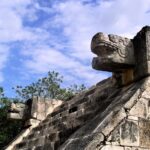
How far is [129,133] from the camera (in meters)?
5.21

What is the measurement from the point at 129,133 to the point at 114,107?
56 centimetres

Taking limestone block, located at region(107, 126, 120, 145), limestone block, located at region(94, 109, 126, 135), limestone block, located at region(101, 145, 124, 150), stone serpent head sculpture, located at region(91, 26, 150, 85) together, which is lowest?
limestone block, located at region(101, 145, 124, 150)

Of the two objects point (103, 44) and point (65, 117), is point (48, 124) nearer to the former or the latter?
point (65, 117)

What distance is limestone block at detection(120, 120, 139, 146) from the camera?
16.9 feet

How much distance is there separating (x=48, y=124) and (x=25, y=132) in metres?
1.34

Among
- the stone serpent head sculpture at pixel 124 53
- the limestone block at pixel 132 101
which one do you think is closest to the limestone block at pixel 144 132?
the limestone block at pixel 132 101

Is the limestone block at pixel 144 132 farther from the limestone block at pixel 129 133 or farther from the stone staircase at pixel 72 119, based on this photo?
the stone staircase at pixel 72 119

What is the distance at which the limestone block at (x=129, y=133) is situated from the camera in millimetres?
5145

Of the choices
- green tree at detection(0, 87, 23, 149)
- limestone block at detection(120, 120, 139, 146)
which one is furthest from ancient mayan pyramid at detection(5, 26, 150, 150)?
green tree at detection(0, 87, 23, 149)

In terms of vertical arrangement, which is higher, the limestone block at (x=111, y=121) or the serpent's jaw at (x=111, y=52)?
the serpent's jaw at (x=111, y=52)

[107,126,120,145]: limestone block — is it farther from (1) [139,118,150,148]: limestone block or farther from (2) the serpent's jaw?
(2) the serpent's jaw

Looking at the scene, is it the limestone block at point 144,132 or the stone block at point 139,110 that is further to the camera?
the stone block at point 139,110

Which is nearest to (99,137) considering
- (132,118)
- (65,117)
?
(132,118)

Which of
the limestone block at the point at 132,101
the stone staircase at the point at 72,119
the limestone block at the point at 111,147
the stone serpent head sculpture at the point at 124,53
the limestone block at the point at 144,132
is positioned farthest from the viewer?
the stone staircase at the point at 72,119
